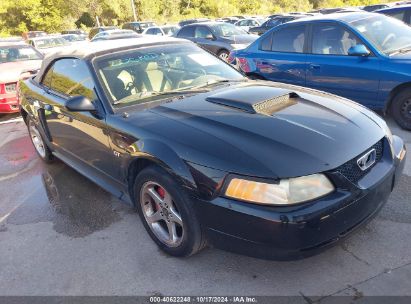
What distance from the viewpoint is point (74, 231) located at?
3.42 meters

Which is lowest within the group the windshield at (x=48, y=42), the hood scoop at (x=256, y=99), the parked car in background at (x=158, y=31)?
the parked car in background at (x=158, y=31)

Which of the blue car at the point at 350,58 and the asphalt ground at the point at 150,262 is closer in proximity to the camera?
the asphalt ground at the point at 150,262

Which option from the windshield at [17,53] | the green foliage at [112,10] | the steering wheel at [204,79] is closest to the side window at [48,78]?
the steering wheel at [204,79]

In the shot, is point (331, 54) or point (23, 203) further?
point (331, 54)

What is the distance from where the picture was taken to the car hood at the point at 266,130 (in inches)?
90.0

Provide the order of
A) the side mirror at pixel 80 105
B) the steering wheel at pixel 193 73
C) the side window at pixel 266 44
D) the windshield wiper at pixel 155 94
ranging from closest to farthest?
the side mirror at pixel 80 105 < the windshield wiper at pixel 155 94 < the steering wheel at pixel 193 73 < the side window at pixel 266 44

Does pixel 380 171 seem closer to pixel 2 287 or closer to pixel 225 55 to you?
pixel 2 287

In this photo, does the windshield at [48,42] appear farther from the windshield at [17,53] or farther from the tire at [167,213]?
the tire at [167,213]

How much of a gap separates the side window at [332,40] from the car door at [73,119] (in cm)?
368

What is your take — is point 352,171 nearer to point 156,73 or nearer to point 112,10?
point 156,73

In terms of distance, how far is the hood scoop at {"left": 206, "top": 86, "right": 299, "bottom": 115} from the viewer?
2.87 meters

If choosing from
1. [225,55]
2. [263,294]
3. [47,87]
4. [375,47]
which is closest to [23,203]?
[47,87]

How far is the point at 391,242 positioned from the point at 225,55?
9.70 metres

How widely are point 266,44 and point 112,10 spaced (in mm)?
43949
